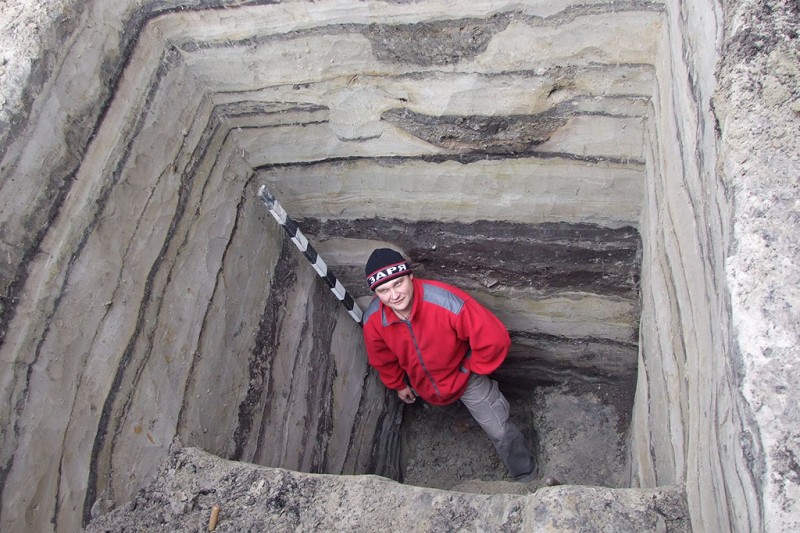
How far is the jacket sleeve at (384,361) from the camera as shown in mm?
2453

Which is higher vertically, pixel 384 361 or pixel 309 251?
pixel 309 251

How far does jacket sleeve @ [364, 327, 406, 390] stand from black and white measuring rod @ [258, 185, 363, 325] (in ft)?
0.62

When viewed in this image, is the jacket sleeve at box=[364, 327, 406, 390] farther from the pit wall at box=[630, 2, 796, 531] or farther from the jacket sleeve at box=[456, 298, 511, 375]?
the pit wall at box=[630, 2, 796, 531]

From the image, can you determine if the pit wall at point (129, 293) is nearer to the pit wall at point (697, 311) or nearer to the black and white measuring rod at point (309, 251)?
the black and white measuring rod at point (309, 251)

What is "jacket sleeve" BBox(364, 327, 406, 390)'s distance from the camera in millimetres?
2453

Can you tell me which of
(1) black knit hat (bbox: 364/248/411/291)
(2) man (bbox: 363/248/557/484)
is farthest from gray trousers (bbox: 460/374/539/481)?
(1) black knit hat (bbox: 364/248/411/291)

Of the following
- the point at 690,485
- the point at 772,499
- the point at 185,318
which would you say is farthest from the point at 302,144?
the point at 772,499

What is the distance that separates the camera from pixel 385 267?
2.10 meters

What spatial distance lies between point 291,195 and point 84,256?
93cm

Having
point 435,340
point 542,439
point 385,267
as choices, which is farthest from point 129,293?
point 542,439

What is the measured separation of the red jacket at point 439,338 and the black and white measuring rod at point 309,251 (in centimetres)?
21

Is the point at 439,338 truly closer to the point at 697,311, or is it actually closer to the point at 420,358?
the point at 420,358

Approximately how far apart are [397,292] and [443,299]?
0.69ft

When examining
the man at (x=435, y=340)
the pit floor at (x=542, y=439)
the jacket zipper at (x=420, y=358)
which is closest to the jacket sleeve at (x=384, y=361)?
the man at (x=435, y=340)
